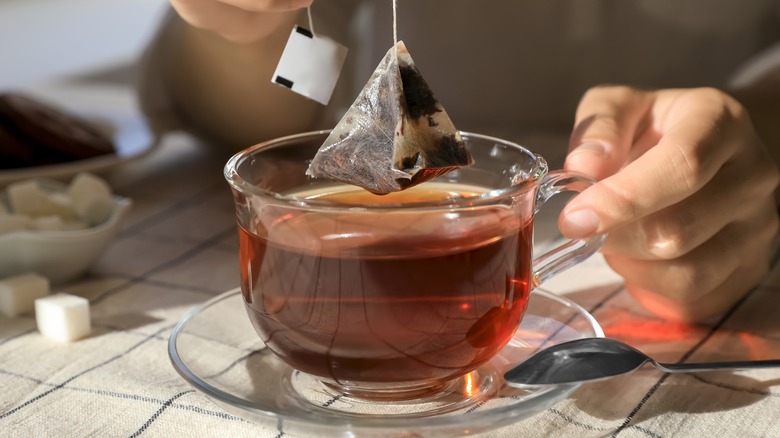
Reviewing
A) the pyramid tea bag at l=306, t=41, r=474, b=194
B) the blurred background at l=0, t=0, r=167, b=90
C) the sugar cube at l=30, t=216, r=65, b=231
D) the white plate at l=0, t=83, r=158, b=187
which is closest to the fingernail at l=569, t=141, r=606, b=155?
the pyramid tea bag at l=306, t=41, r=474, b=194

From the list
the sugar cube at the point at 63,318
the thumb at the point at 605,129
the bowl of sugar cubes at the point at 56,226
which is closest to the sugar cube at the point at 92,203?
the bowl of sugar cubes at the point at 56,226

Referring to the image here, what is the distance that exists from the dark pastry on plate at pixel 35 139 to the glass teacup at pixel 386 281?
0.89 m

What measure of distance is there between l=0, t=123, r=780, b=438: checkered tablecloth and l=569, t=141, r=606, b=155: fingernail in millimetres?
217

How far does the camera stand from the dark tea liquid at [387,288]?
79 centimetres

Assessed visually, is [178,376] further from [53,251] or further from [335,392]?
[53,251]

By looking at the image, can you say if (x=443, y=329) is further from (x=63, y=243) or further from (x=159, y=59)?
(x=159, y=59)

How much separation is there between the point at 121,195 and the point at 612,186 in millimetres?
1032

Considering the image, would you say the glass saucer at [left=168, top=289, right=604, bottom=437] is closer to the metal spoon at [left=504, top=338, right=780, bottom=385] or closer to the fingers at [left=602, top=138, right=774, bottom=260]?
the metal spoon at [left=504, top=338, right=780, bottom=385]

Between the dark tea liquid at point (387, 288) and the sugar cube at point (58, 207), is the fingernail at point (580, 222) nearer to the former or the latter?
the dark tea liquid at point (387, 288)

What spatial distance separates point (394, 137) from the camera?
83 centimetres

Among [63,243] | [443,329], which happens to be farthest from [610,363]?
[63,243]

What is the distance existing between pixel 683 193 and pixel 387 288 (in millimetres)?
416

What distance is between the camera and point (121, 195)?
167 centimetres

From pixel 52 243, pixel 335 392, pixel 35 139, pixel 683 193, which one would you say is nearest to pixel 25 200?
pixel 52 243
